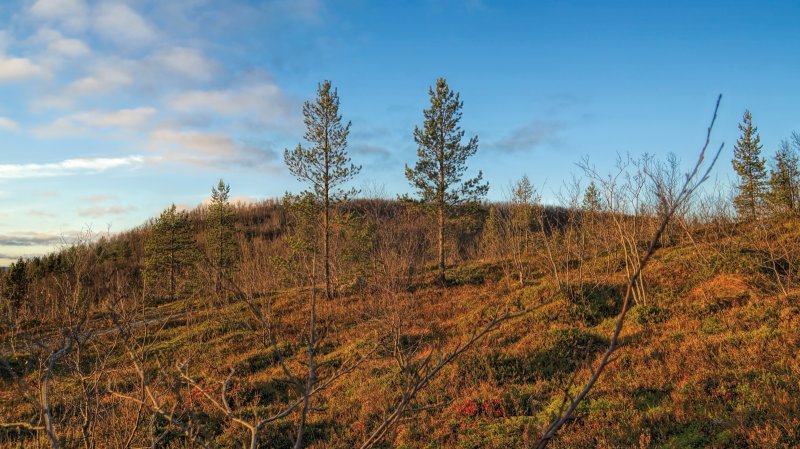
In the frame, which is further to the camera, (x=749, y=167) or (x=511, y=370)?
(x=749, y=167)

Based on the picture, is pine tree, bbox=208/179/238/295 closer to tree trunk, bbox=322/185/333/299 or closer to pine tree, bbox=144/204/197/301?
pine tree, bbox=144/204/197/301

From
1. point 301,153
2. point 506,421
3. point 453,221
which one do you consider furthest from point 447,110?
point 506,421

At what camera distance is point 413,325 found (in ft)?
64.0

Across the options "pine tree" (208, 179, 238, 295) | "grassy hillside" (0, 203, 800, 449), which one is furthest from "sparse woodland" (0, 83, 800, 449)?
"pine tree" (208, 179, 238, 295)

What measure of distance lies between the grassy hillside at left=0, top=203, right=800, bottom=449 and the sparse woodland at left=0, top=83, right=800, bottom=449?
2.4 inches

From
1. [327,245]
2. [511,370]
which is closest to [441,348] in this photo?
[511,370]

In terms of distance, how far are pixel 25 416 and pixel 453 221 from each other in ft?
79.9

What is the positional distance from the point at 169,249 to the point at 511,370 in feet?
132

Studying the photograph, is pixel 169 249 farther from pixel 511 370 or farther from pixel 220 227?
pixel 511 370

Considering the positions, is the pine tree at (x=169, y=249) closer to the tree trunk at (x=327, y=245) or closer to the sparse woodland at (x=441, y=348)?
the sparse woodland at (x=441, y=348)

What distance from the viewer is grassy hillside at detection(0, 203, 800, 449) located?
547 centimetres

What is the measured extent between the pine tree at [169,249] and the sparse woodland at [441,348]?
9.72 metres

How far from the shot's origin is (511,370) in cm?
1212

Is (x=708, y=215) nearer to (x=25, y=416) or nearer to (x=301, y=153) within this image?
(x=301, y=153)
